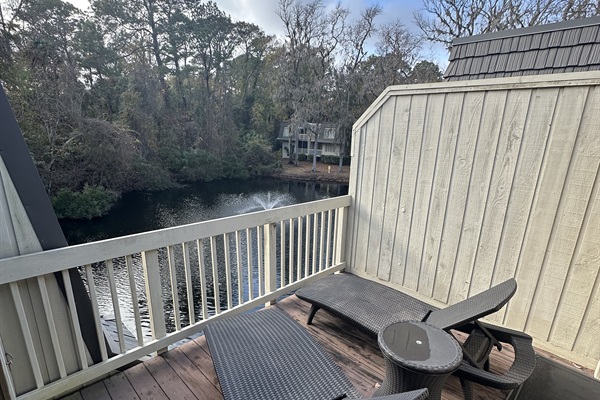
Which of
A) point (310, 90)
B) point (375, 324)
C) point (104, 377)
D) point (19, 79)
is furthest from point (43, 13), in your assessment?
point (375, 324)

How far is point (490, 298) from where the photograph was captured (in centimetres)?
170

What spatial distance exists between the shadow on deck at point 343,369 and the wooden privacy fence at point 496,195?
0.57 metres

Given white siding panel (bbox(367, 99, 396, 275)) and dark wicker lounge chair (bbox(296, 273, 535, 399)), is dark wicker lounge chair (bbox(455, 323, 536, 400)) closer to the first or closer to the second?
dark wicker lounge chair (bbox(296, 273, 535, 399))

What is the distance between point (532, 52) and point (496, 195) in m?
1.74

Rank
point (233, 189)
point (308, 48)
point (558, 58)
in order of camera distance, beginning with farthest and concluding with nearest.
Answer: point (308, 48) < point (233, 189) < point (558, 58)

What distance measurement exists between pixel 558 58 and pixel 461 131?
4.67ft

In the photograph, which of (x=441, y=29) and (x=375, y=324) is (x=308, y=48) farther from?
(x=375, y=324)

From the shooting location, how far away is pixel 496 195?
90.0 inches

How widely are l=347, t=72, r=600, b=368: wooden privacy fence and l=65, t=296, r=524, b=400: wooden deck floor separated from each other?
58cm

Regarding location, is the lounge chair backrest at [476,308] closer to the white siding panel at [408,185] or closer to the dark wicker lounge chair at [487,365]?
the dark wicker lounge chair at [487,365]

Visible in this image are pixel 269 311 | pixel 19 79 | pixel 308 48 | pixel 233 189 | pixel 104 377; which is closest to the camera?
pixel 104 377

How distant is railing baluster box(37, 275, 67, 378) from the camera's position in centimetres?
155

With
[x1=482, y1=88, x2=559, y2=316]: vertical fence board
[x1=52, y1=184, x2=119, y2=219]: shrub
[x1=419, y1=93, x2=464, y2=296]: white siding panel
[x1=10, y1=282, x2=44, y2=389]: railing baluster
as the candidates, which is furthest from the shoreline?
[x1=10, y1=282, x2=44, y2=389]: railing baluster

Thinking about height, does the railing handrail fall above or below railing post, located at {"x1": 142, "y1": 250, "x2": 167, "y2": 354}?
above
